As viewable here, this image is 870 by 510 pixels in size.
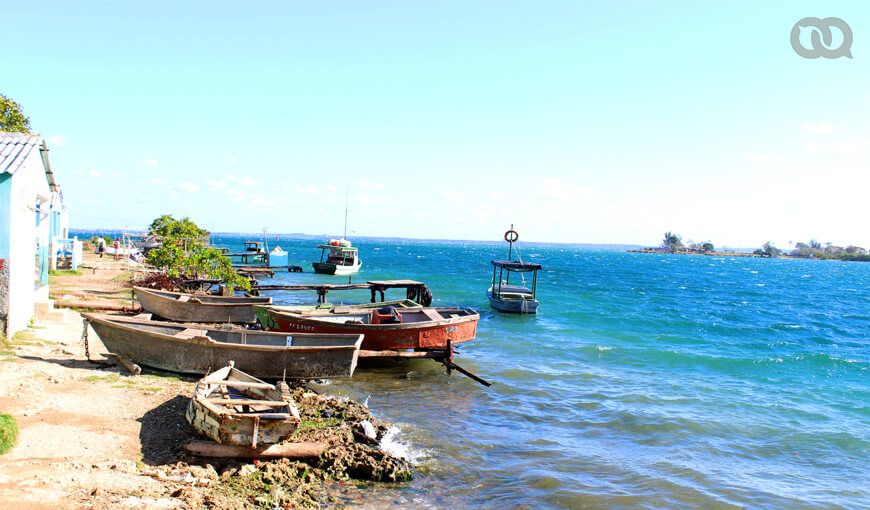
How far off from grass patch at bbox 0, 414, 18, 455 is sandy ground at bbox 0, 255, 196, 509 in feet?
0.40

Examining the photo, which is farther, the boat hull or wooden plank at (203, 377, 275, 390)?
the boat hull

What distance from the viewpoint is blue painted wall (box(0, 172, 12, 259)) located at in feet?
42.7

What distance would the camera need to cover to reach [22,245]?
1400cm

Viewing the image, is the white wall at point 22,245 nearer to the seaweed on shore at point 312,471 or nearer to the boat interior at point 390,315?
the seaweed on shore at point 312,471

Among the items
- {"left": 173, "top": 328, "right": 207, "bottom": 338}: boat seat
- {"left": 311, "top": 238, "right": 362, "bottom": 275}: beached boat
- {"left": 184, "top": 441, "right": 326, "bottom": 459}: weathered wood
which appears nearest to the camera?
{"left": 184, "top": 441, "right": 326, "bottom": 459}: weathered wood

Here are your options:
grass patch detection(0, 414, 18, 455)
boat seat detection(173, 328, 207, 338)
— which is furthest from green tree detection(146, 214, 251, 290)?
grass patch detection(0, 414, 18, 455)

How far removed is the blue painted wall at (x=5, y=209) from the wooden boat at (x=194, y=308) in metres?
8.74

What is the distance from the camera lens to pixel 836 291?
7081 cm

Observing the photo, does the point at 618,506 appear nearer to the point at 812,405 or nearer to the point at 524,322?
the point at 812,405

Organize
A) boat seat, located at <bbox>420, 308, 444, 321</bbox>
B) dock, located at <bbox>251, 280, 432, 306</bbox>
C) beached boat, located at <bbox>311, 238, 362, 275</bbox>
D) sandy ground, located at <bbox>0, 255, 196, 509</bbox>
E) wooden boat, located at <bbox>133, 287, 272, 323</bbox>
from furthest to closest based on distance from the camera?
1. beached boat, located at <bbox>311, 238, 362, 275</bbox>
2. dock, located at <bbox>251, 280, 432, 306</bbox>
3. wooden boat, located at <bbox>133, 287, 272, 323</bbox>
4. boat seat, located at <bbox>420, 308, 444, 321</bbox>
5. sandy ground, located at <bbox>0, 255, 196, 509</bbox>

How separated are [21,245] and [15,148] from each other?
251 cm

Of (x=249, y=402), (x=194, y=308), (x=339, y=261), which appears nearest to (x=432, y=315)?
(x=194, y=308)

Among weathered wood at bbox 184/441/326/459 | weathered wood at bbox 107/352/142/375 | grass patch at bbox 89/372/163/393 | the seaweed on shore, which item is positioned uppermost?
weathered wood at bbox 107/352/142/375

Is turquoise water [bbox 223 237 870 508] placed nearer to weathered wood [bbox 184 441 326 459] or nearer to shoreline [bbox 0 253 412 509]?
shoreline [bbox 0 253 412 509]
